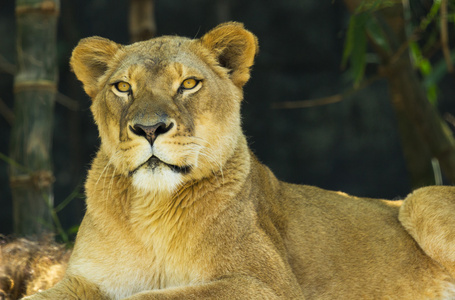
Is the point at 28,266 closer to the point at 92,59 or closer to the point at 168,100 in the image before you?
the point at 92,59

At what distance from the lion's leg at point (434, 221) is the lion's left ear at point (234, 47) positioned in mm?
1457

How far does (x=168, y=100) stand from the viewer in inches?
120

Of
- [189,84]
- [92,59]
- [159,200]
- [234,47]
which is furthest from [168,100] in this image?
[92,59]

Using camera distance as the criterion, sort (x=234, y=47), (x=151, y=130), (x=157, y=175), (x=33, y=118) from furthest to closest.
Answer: (x=33, y=118)
(x=234, y=47)
(x=157, y=175)
(x=151, y=130)

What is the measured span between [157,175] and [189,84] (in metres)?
0.56

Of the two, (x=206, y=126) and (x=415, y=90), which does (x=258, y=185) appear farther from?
(x=415, y=90)

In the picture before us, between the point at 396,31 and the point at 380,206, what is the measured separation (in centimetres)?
276

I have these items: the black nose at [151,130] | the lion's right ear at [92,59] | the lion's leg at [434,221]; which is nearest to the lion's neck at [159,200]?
the black nose at [151,130]

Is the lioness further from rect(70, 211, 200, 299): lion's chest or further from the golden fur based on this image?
the golden fur

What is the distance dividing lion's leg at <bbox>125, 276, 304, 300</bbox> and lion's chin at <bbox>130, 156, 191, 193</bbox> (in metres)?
0.49

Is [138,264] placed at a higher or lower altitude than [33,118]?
lower

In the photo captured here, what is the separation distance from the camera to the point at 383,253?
12.7 feet

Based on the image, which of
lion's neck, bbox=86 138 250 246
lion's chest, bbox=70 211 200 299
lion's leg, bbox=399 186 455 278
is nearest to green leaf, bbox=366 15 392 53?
lion's leg, bbox=399 186 455 278

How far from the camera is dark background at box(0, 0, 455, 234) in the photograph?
12164 mm
